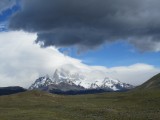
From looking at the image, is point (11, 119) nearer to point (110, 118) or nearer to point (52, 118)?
point (52, 118)

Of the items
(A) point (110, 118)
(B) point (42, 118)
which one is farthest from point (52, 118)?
(A) point (110, 118)

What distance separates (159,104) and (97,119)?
132ft

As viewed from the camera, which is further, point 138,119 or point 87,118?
point 87,118

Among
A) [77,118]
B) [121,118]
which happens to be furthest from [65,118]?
[121,118]

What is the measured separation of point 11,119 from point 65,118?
48.0 ft

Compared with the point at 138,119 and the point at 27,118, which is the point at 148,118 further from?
the point at 27,118

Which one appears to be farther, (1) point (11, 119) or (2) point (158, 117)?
(1) point (11, 119)

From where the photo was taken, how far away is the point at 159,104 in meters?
126

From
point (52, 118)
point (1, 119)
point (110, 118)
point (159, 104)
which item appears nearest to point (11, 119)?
point (1, 119)

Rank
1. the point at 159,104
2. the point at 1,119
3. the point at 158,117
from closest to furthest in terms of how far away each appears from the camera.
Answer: the point at 158,117, the point at 1,119, the point at 159,104

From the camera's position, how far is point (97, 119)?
93000 millimetres

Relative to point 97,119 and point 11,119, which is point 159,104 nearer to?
point 97,119

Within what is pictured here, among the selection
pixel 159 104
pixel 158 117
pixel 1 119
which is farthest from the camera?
pixel 159 104

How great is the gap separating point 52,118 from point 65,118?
3739mm
